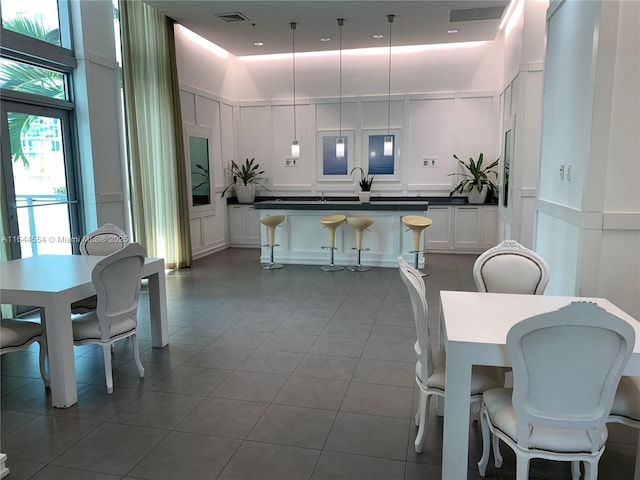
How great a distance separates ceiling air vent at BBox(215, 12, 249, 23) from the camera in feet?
21.2

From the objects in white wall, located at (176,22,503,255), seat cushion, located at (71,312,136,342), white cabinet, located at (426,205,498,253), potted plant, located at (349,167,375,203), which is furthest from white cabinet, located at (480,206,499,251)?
seat cushion, located at (71,312,136,342)

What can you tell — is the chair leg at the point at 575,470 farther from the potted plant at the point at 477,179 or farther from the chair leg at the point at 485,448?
the potted plant at the point at 477,179

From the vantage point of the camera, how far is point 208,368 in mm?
3496

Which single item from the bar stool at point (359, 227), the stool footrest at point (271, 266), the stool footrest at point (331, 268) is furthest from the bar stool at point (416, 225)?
the stool footrest at point (271, 266)

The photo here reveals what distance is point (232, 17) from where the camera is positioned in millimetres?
6598

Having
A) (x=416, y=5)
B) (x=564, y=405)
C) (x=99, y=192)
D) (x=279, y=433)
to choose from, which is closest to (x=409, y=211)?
(x=416, y=5)

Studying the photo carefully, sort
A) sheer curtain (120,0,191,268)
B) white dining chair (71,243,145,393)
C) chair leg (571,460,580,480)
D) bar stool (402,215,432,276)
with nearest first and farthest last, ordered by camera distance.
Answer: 1. chair leg (571,460,580,480)
2. white dining chair (71,243,145,393)
3. sheer curtain (120,0,191,268)
4. bar stool (402,215,432,276)

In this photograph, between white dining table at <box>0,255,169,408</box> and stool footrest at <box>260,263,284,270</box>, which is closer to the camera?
white dining table at <box>0,255,169,408</box>

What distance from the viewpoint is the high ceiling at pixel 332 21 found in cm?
614

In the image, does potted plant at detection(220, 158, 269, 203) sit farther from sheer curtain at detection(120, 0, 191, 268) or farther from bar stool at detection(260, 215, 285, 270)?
bar stool at detection(260, 215, 285, 270)

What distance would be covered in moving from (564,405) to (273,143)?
26.6ft

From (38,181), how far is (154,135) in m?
1.88

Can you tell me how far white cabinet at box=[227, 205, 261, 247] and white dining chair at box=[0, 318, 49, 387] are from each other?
5.91 m

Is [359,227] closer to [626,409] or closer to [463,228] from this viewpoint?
[463,228]
